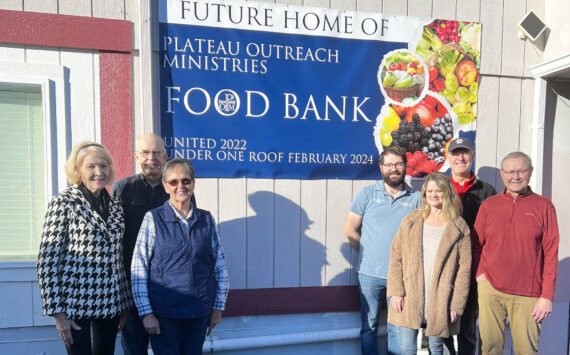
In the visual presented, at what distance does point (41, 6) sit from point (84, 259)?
1.67m

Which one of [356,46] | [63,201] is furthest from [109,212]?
[356,46]

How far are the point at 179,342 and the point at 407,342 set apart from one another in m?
1.30

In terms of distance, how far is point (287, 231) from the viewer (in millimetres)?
2666

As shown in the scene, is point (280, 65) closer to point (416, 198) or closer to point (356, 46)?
point (356, 46)

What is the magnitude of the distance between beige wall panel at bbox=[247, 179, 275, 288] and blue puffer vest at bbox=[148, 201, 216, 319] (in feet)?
2.90

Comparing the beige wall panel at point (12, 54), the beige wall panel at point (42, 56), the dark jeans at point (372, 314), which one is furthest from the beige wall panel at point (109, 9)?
the dark jeans at point (372, 314)

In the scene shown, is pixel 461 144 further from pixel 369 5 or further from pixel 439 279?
pixel 369 5

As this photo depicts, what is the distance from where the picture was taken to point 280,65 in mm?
2607

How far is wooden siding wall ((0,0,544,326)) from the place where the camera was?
93.7 inches

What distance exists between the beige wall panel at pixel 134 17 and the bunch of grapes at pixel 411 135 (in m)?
1.92

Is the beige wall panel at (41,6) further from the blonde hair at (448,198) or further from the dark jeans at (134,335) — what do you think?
the blonde hair at (448,198)

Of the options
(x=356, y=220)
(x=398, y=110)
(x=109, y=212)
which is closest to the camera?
(x=109, y=212)

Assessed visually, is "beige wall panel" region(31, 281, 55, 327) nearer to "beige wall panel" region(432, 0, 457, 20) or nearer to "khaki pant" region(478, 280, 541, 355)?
"khaki pant" region(478, 280, 541, 355)

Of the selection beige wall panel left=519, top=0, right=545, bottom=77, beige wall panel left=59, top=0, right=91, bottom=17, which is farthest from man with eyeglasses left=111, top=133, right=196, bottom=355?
beige wall panel left=519, top=0, right=545, bottom=77
